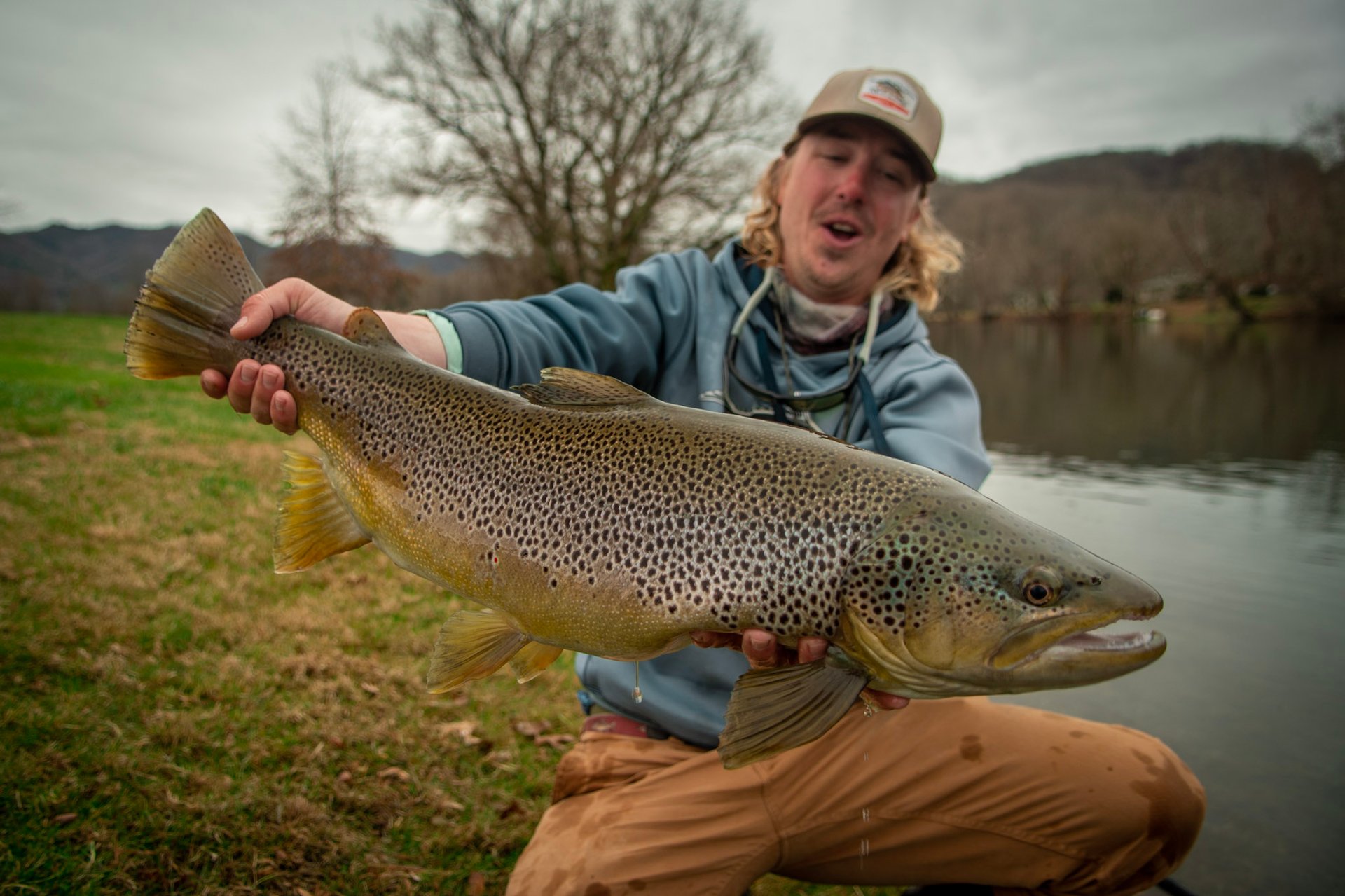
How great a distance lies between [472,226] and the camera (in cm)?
2681

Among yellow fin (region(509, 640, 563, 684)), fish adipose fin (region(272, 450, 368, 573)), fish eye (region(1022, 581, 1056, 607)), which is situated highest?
fish eye (region(1022, 581, 1056, 607))

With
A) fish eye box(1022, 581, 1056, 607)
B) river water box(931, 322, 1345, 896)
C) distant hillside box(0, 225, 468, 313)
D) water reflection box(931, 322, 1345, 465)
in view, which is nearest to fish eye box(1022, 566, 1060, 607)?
fish eye box(1022, 581, 1056, 607)

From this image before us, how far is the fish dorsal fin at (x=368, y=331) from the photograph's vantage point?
2.36 m

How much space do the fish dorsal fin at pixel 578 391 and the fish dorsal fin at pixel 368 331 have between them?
1.61 ft

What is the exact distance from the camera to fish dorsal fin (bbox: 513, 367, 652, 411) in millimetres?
2271

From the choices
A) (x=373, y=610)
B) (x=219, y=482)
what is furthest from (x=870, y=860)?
(x=219, y=482)

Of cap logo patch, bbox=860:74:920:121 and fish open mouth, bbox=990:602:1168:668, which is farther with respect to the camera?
cap logo patch, bbox=860:74:920:121

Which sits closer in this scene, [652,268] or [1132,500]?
[652,268]

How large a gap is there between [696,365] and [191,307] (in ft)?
6.33

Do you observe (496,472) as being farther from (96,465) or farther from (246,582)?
(96,465)

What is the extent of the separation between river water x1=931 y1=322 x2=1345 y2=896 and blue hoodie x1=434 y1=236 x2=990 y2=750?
8.86 feet

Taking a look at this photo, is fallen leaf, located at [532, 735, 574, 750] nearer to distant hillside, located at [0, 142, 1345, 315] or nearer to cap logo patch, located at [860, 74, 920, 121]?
cap logo patch, located at [860, 74, 920, 121]

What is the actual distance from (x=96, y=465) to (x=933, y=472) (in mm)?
8354

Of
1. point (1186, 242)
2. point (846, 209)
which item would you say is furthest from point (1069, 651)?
point (1186, 242)
